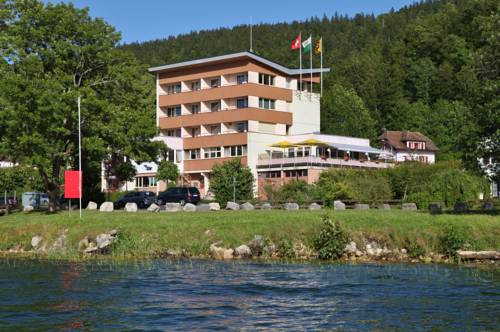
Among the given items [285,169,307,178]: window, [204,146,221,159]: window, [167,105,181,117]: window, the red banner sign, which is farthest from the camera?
[167,105,181,117]: window

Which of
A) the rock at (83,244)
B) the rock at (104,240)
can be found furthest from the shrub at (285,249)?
the rock at (83,244)

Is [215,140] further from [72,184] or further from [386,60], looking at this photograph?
[386,60]

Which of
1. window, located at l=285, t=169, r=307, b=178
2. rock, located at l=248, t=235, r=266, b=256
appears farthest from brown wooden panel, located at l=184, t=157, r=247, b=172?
rock, located at l=248, t=235, r=266, b=256

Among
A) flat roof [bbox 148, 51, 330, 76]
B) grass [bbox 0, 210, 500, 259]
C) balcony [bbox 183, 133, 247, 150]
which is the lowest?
grass [bbox 0, 210, 500, 259]

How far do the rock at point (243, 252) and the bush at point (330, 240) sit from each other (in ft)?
10.3

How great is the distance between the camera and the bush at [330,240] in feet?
104

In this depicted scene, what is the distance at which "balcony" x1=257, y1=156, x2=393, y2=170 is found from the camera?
75.1m

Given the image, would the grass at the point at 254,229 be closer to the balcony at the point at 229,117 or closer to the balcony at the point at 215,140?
the balcony at the point at 215,140

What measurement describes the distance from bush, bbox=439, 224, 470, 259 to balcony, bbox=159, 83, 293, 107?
179 feet

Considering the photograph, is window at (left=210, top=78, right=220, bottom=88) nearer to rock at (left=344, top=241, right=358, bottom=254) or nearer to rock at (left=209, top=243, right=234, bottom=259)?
rock at (left=209, top=243, right=234, bottom=259)

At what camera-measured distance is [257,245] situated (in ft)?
109

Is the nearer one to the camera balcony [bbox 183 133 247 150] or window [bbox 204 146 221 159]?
balcony [bbox 183 133 247 150]

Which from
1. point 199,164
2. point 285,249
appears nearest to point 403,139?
point 199,164

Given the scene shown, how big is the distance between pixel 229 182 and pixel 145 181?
27.9 meters
